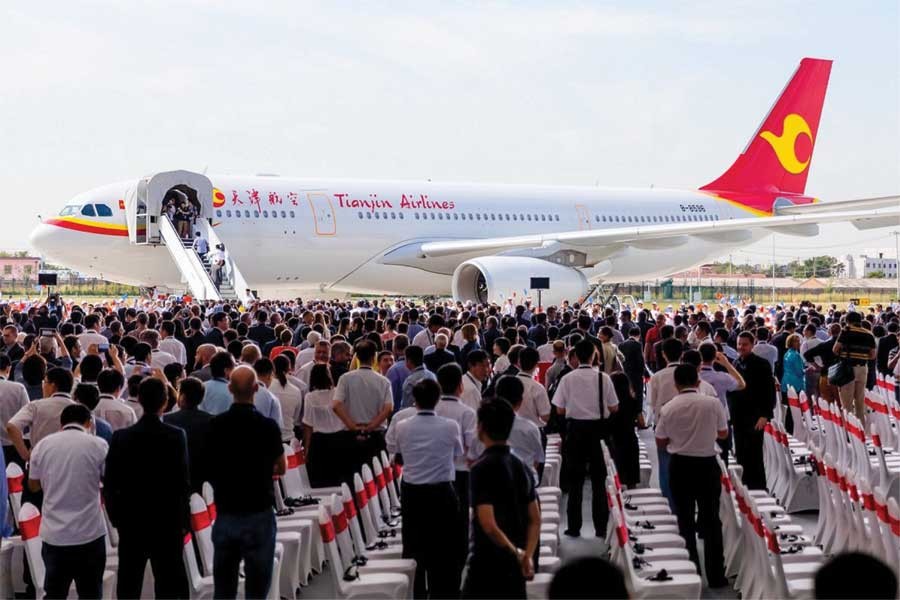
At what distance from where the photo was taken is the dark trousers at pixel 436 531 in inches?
270

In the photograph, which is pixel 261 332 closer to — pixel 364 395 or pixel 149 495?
pixel 364 395

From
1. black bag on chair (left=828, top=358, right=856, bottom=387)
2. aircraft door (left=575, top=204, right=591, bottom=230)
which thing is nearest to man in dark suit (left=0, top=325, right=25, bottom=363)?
black bag on chair (left=828, top=358, right=856, bottom=387)

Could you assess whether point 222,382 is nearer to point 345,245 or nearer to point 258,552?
point 258,552

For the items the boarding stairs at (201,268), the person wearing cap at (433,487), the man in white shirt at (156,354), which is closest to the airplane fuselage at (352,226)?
the boarding stairs at (201,268)

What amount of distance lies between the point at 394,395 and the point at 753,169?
90.2ft

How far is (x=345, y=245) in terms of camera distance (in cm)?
2814

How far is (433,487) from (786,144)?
104ft

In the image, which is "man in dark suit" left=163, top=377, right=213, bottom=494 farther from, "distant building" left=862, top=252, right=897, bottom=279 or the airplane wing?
"distant building" left=862, top=252, right=897, bottom=279

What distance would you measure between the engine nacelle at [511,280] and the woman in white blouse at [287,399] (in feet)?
54.2

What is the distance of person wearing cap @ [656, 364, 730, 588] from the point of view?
8.02 meters

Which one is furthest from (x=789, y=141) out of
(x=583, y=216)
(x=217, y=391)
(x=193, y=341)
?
(x=217, y=391)

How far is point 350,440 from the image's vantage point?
9.57 metres

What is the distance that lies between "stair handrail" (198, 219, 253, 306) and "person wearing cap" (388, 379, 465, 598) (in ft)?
58.1

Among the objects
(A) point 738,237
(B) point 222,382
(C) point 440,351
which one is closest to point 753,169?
(A) point 738,237
